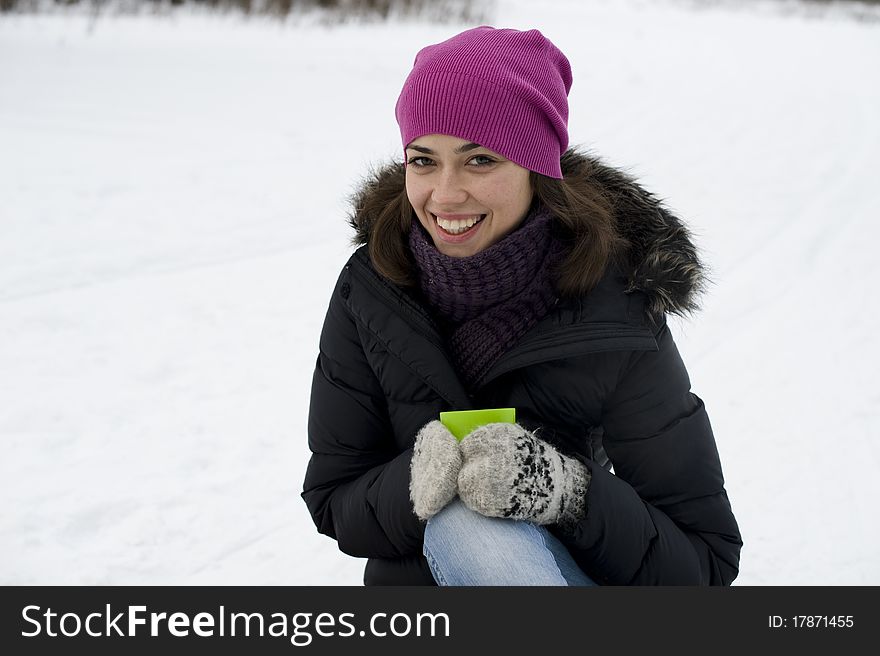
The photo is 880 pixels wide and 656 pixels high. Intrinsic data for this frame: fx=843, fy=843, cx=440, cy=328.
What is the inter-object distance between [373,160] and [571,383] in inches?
171

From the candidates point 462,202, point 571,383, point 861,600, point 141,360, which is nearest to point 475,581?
point 571,383

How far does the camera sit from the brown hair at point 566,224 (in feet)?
5.70

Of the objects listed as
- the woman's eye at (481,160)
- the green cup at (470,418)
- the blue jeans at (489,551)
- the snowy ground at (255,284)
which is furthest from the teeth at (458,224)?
the snowy ground at (255,284)

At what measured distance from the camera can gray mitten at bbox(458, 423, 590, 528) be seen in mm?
1533

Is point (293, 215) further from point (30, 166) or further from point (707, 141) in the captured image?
point (707, 141)

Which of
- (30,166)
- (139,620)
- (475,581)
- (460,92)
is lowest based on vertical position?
(30,166)

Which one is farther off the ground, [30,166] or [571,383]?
[571,383]

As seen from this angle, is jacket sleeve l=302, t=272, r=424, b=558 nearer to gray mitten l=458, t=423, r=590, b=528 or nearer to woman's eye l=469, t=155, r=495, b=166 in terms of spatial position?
gray mitten l=458, t=423, r=590, b=528

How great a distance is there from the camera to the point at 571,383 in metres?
1.77

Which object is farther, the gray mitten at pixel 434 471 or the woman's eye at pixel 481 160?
the woman's eye at pixel 481 160

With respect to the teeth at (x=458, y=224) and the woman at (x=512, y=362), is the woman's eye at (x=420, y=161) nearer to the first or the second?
the woman at (x=512, y=362)

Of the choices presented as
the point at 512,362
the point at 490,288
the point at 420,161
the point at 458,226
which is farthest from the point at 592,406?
the point at 420,161

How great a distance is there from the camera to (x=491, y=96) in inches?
64.4

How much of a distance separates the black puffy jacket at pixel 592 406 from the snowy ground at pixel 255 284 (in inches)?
A: 29.2
